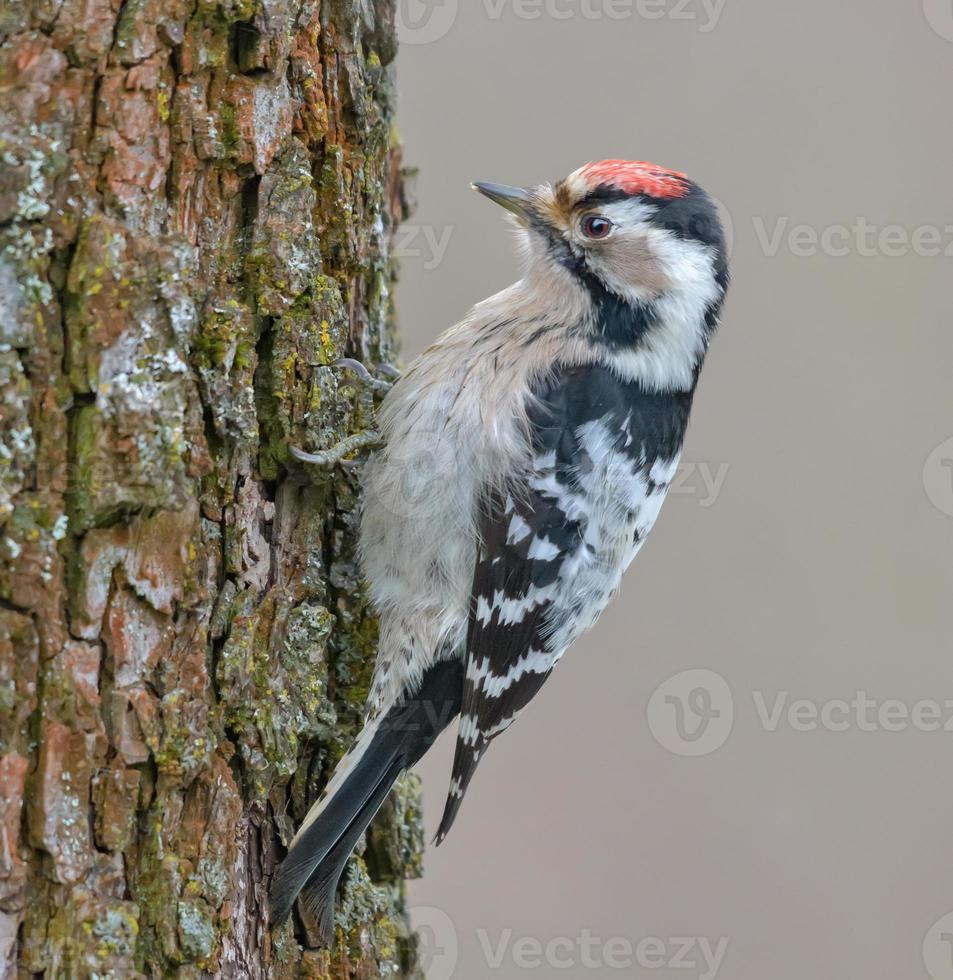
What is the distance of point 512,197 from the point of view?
10.9ft

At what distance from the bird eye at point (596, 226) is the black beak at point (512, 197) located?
0.19 m

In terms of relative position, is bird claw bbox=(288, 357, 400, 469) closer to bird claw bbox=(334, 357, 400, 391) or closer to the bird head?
bird claw bbox=(334, 357, 400, 391)

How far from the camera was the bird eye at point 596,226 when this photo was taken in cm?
320

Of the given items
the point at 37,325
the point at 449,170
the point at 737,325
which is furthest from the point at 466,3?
the point at 37,325

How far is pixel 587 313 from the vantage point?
10.5 feet

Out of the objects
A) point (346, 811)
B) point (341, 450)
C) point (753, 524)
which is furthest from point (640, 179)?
point (753, 524)

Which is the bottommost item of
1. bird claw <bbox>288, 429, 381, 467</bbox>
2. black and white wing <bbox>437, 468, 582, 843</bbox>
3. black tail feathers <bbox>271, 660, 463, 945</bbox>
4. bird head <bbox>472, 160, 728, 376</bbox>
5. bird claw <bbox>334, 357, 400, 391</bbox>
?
black tail feathers <bbox>271, 660, 463, 945</bbox>

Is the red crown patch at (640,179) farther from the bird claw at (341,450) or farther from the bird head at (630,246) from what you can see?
the bird claw at (341,450)

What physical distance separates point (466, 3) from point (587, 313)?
2188mm

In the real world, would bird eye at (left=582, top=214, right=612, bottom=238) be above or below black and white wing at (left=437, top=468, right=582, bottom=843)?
above

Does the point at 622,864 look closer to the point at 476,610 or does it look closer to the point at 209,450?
the point at 476,610

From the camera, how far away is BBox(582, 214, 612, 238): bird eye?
320cm

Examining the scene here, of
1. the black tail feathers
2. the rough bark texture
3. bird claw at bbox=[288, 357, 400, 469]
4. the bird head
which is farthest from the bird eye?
the black tail feathers

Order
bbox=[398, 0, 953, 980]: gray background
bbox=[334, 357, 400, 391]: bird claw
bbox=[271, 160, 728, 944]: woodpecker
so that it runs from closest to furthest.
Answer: bbox=[334, 357, 400, 391]: bird claw < bbox=[271, 160, 728, 944]: woodpecker < bbox=[398, 0, 953, 980]: gray background
